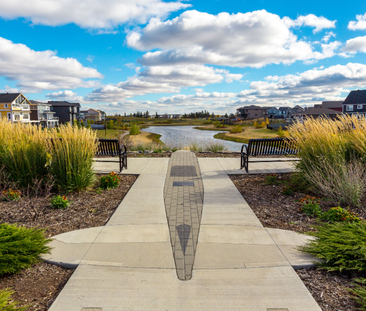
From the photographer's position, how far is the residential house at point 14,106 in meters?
53.3

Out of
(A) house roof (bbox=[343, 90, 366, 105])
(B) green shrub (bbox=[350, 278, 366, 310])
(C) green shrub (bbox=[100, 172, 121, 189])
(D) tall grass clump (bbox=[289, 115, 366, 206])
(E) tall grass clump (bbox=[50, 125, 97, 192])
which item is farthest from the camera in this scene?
(A) house roof (bbox=[343, 90, 366, 105])

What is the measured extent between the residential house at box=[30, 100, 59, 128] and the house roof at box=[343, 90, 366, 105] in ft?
202

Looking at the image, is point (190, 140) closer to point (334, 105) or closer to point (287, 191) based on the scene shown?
point (287, 191)

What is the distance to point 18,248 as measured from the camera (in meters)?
3.54

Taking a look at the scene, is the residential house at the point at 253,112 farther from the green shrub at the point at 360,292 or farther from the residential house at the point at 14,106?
the green shrub at the point at 360,292

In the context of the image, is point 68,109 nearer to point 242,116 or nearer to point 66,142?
point 242,116

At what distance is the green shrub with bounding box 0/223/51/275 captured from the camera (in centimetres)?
334

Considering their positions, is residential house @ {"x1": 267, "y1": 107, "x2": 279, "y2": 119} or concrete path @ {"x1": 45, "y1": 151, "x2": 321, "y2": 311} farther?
residential house @ {"x1": 267, "y1": 107, "x2": 279, "y2": 119}

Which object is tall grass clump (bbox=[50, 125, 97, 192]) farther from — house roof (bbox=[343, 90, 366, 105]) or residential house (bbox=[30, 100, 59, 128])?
residential house (bbox=[30, 100, 59, 128])

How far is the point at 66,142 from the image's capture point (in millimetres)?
6082

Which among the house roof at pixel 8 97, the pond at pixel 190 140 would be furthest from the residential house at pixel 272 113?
the house roof at pixel 8 97

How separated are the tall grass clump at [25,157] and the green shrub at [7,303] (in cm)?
389

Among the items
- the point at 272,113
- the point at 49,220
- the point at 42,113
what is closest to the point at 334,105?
the point at 272,113

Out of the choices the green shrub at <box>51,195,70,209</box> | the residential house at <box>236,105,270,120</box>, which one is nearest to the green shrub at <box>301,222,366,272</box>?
the green shrub at <box>51,195,70,209</box>
